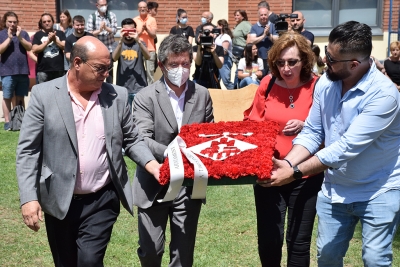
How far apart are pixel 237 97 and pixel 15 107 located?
635cm

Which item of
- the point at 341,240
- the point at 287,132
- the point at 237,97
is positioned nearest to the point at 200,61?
the point at 237,97

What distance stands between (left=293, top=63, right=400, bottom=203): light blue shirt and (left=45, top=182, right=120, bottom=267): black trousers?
1.62 metres

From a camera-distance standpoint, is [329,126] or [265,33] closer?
[329,126]

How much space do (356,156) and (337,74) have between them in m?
0.59

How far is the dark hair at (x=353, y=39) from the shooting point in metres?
4.27

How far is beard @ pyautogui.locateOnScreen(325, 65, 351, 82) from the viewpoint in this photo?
4355 mm

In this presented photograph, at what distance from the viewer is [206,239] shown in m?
6.95

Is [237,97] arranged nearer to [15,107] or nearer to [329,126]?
[329,126]

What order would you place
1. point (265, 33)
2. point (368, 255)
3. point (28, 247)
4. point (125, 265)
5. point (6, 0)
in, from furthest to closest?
point (6, 0)
point (265, 33)
point (28, 247)
point (125, 265)
point (368, 255)

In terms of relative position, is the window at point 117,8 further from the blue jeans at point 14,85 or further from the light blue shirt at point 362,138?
the light blue shirt at point 362,138

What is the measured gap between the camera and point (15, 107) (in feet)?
43.8

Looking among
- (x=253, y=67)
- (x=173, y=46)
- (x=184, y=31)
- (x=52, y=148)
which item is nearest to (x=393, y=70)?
(x=253, y=67)

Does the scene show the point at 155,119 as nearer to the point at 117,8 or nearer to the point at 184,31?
the point at 184,31

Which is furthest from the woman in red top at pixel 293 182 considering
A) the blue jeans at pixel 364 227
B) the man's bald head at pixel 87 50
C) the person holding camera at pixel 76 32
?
the person holding camera at pixel 76 32
